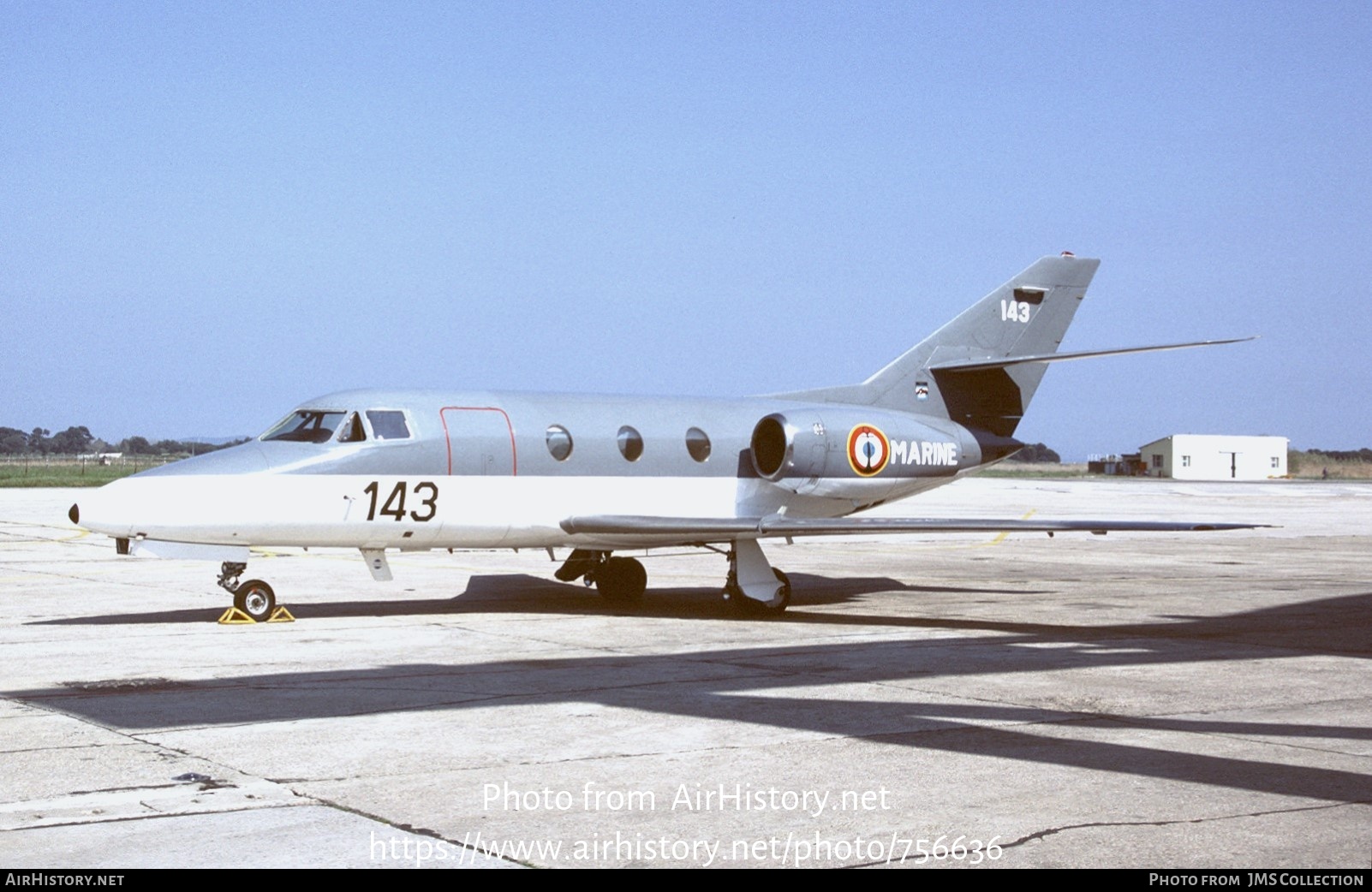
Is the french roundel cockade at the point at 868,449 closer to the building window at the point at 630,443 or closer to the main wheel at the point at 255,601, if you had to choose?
the building window at the point at 630,443

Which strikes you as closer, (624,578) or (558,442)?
(558,442)

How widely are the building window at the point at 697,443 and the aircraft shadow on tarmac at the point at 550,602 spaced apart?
1.95 meters

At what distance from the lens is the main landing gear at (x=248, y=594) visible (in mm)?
15680

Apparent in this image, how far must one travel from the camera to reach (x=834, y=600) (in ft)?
63.4

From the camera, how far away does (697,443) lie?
18688 mm

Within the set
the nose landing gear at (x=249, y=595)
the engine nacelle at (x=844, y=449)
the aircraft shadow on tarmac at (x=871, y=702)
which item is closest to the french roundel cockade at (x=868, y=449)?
the engine nacelle at (x=844, y=449)

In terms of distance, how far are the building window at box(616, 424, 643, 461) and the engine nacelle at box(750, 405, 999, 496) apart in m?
1.74

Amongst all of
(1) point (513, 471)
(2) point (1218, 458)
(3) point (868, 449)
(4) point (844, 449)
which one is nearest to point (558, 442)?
(1) point (513, 471)

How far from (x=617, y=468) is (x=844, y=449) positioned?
3078mm

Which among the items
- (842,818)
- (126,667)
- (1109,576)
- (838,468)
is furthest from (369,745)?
(1109,576)

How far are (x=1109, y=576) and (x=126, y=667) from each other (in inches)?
622

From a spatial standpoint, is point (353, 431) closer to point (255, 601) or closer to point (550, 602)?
point (255, 601)

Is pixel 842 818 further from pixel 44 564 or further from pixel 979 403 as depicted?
pixel 44 564

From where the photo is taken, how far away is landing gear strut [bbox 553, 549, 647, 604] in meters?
19.2
